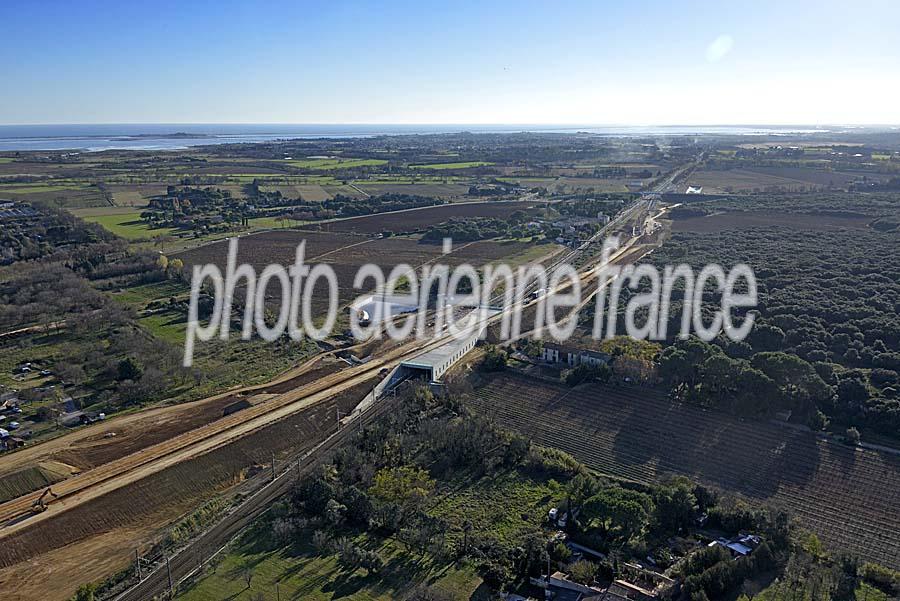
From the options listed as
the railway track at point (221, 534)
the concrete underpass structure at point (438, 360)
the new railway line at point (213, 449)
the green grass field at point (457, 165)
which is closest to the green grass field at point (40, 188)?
the green grass field at point (457, 165)

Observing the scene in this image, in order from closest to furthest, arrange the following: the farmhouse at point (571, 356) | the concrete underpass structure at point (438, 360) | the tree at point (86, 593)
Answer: the tree at point (86, 593)
the farmhouse at point (571, 356)
the concrete underpass structure at point (438, 360)

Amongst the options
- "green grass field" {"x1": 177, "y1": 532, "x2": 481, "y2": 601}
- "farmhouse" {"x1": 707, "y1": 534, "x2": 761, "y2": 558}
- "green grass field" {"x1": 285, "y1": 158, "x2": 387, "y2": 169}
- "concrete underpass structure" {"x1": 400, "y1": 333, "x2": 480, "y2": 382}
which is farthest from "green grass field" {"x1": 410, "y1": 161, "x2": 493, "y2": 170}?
"farmhouse" {"x1": 707, "y1": 534, "x2": 761, "y2": 558}

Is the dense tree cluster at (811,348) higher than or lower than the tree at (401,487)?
higher

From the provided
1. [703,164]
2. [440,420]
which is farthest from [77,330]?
[703,164]

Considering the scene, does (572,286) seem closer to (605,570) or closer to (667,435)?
(667,435)

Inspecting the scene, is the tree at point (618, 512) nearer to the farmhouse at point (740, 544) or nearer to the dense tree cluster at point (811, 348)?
the farmhouse at point (740, 544)

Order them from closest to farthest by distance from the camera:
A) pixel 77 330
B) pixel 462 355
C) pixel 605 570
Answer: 1. pixel 605 570
2. pixel 462 355
3. pixel 77 330

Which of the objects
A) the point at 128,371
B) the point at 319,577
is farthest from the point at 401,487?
the point at 128,371
